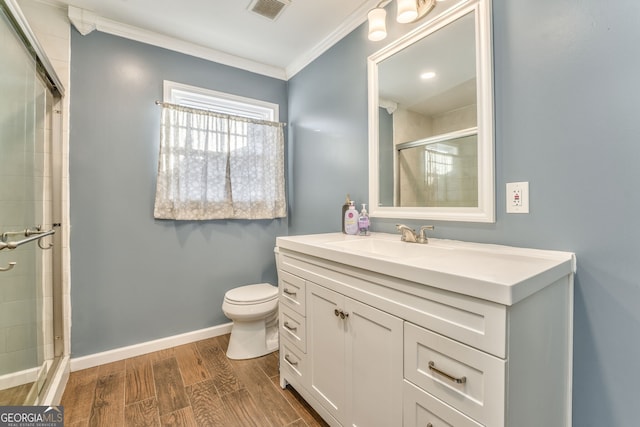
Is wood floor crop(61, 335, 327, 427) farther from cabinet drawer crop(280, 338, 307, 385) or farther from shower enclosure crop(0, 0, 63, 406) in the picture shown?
shower enclosure crop(0, 0, 63, 406)

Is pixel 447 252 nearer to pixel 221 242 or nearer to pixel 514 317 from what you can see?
pixel 514 317

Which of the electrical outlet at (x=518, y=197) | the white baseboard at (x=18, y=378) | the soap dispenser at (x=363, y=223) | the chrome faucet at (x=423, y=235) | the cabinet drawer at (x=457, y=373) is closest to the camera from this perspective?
the cabinet drawer at (x=457, y=373)

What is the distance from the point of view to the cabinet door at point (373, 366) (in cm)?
96

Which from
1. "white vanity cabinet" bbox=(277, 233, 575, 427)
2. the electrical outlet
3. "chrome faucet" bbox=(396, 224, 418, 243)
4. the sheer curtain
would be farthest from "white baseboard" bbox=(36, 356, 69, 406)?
the electrical outlet

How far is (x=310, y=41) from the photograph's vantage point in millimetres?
2209

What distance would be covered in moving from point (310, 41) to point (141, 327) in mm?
2531

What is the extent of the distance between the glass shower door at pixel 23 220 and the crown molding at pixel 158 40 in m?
0.56

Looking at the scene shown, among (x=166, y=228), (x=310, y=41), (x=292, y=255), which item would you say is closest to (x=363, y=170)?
(x=292, y=255)

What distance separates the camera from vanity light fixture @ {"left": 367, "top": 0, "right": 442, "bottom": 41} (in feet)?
4.66

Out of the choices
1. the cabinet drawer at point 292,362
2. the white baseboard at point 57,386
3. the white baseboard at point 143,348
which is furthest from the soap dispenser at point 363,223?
the white baseboard at point 57,386

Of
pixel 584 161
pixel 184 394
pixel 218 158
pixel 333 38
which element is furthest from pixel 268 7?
pixel 184 394

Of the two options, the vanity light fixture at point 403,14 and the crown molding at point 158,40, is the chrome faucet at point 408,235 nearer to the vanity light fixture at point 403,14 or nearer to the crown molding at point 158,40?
the vanity light fixture at point 403,14

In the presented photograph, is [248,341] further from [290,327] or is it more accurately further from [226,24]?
[226,24]

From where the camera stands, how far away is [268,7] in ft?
6.01
